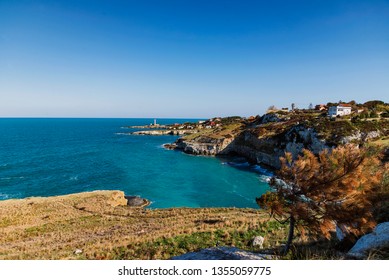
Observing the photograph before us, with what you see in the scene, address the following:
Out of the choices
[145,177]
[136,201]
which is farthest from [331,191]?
[145,177]

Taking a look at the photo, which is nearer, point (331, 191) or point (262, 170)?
point (331, 191)

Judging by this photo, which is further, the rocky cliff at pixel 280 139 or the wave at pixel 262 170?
the wave at pixel 262 170

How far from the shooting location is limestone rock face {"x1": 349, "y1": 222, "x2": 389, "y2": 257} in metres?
5.91

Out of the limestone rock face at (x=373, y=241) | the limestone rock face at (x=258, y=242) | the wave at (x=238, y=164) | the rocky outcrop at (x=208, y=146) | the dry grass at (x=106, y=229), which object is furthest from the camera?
the rocky outcrop at (x=208, y=146)

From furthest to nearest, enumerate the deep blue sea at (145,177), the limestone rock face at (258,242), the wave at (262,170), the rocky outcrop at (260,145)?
1. the rocky outcrop at (260,145)
2. the wave at (262,170)
3. the deep blue sea at (145,177)
4. the limestone rock face at (258,242)

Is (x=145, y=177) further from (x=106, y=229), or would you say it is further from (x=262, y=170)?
(x=106, y=229)

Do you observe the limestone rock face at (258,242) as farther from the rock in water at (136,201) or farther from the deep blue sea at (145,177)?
the rock in water at (136,201)

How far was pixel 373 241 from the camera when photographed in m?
6.11

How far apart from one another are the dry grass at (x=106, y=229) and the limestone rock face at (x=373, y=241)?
197 inches

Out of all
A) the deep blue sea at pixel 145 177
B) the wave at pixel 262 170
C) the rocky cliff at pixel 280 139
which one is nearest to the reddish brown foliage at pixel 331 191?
the deep blue sea at pixel 145 177

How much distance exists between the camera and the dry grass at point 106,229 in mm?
12094

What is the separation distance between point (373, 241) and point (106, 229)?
1826 cm

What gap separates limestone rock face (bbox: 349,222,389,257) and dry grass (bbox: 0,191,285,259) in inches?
197

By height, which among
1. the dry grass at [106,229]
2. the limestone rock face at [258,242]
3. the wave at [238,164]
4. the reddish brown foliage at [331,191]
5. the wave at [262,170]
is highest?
the reddish brown foliage at [331,191]
